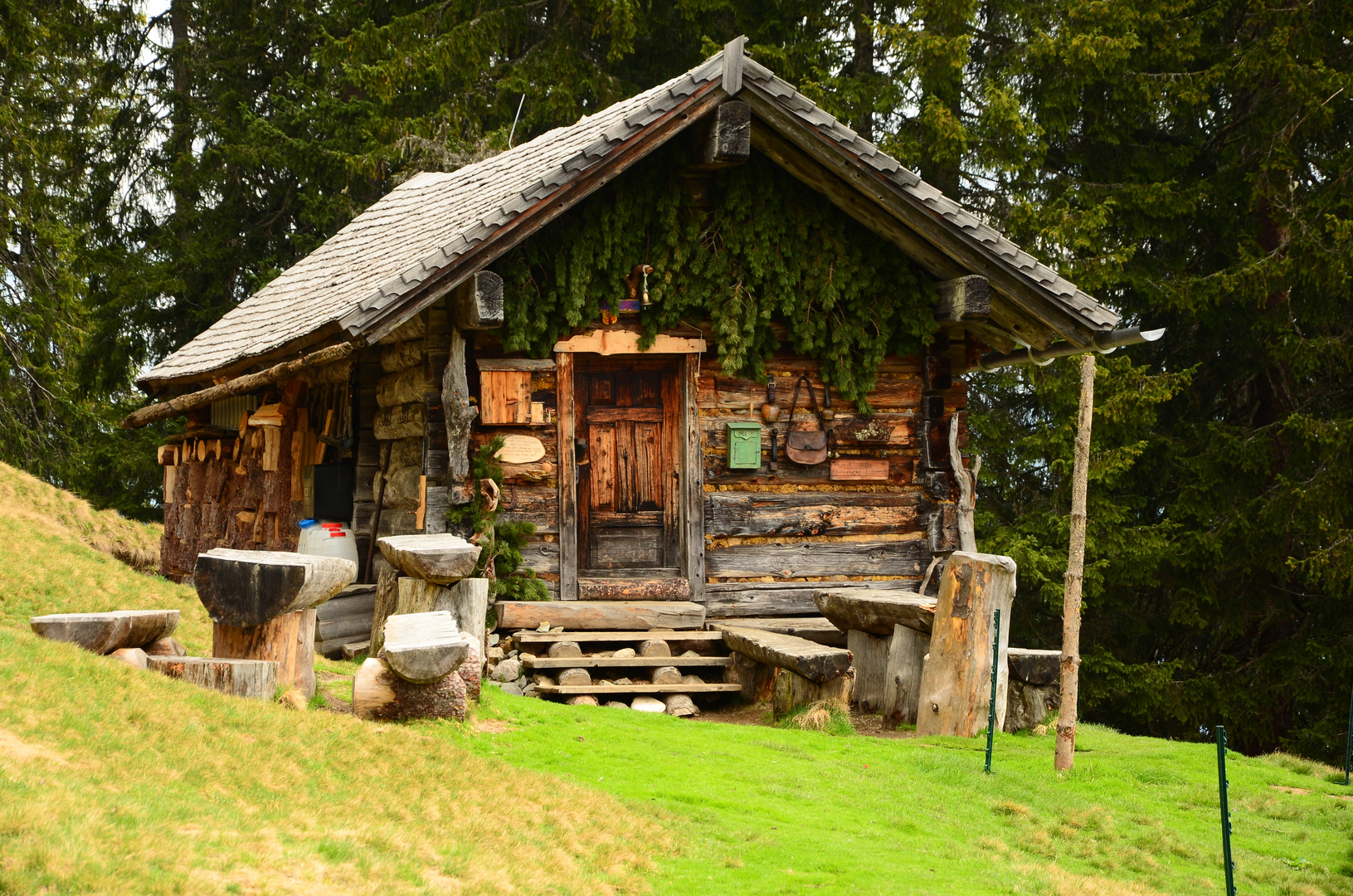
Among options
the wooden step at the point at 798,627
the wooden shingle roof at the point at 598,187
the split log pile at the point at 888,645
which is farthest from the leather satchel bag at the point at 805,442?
the wooden shingle roof at the point at 598,187

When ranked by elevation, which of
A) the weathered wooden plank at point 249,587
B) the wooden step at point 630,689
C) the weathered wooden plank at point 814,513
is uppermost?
the weathered wooden plank at point 814,513

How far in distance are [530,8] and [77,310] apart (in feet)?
32.9

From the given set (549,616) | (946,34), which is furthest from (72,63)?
(549,616)

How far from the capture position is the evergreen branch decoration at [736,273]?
34.3 ft

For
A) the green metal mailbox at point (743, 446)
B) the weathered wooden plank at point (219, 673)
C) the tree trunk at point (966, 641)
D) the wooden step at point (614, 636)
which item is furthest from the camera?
the green metal mailbox at point (743, 446)

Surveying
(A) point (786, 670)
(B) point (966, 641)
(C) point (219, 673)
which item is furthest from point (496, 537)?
(C) point (219, 673)

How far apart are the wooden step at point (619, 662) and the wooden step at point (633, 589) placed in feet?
2.29

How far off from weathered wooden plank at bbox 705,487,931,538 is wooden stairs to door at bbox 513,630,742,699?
111cm

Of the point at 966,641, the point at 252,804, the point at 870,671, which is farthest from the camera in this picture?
the point at 870,671

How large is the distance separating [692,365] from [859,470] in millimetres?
1924

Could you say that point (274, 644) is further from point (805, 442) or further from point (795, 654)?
point (805, 442)

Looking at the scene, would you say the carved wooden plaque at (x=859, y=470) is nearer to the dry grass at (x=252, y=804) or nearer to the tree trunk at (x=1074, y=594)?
Answer: the tree trunk at (x=1074, y=594)

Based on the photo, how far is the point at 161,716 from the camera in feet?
17.6

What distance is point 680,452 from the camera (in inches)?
441
